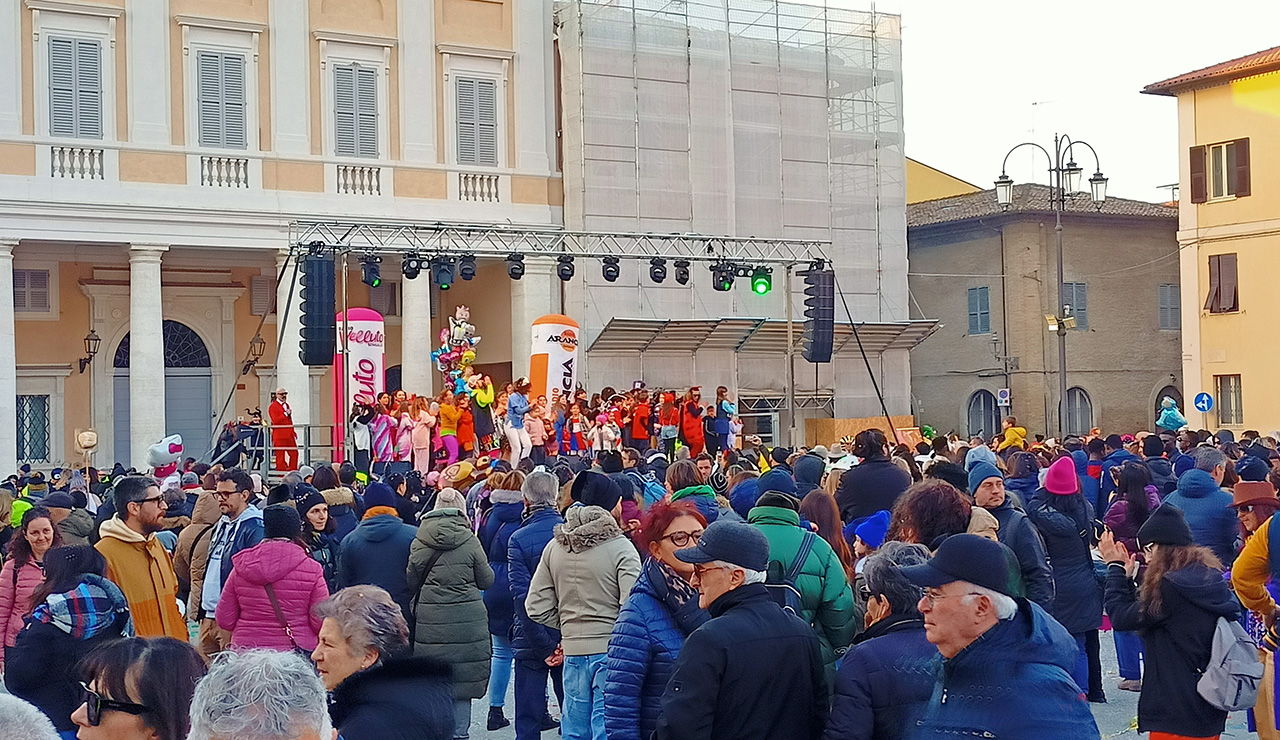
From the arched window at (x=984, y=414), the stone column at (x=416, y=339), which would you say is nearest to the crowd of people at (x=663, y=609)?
the stone column at (x=416, y=339)

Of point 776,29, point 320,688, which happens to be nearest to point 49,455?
point 776,29

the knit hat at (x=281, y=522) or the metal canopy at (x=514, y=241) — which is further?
the metal canopy at (x=514, y=241)

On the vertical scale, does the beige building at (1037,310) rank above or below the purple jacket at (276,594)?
above

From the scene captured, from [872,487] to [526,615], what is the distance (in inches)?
92.5

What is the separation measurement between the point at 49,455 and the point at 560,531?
2529cm

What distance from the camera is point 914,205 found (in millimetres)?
43562

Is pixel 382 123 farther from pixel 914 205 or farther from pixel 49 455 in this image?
pixel 914 205

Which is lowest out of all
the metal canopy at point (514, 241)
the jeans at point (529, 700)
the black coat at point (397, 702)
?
the jeans at point (529, 700)

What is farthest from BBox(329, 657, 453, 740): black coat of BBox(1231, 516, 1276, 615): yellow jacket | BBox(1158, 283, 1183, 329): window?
BBox(1158, 283, 1183, 329): window

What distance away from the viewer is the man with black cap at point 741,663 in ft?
15.4

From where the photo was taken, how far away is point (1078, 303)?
4003 cm

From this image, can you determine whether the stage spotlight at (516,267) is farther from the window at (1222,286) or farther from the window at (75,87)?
the window at (1222,286)

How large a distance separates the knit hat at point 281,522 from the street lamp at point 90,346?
24534 mm

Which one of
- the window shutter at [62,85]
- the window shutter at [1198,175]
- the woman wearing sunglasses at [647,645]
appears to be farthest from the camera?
the window shutter at [1198,175]
